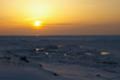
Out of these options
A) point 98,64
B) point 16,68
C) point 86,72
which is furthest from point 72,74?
point 98,64

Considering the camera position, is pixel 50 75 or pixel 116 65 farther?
pixel 116 65

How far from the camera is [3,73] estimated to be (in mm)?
14570

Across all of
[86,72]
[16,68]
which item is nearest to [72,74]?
[86,72]

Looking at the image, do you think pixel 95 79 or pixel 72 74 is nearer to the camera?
pixel 95 79

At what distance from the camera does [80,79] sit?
48.7 ft

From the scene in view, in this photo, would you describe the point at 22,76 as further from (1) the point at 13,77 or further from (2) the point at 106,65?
(2) the point at 106,65

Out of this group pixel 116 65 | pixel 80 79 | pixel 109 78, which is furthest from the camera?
pixel 116 65

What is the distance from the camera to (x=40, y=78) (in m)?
14.1

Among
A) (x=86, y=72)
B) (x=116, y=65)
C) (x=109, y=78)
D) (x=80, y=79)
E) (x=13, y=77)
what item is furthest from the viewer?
(x=116, y=65)

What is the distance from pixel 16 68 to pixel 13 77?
8.04 feet

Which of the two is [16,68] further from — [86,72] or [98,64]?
[98,64]

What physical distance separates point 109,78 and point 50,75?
9.11ft

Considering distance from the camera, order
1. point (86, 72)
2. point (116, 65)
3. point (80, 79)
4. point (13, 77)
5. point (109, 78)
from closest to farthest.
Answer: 1. point (13, 77)
2. point (80, 79)
3. point (109, 78)
4. point (86, 72)
5. point (116, 65)

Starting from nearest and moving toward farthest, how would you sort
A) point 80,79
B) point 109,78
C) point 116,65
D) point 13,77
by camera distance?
1. point 13,77
2. point 80,79
3. point 109,78
4. point 116,65
